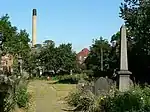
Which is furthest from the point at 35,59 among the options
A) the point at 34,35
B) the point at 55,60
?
the point at 34,35

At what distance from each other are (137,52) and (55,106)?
2312cm

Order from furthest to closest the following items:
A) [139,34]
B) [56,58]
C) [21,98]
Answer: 1. [56,58]
2. [139,34]
3. [21,98]

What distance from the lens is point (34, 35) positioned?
8350 cm

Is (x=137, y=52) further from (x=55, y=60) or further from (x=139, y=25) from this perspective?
(x=55, y=60)

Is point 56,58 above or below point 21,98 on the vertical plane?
above

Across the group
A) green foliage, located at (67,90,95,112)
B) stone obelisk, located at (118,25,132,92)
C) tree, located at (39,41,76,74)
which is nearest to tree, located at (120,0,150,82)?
stone obelisk, located at (118,25,132,92)

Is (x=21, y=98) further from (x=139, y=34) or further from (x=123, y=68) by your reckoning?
(x=139, y=34)

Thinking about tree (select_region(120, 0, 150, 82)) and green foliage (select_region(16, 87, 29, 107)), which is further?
tree (select_region(120, 0, 150, 82))

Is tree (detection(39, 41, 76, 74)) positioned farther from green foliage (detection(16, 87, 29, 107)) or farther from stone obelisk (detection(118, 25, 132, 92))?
green foliage (detection(16, 87, 29, 107))

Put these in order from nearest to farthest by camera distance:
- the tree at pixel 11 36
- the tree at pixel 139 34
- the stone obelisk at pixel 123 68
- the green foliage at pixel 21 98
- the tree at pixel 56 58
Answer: the green foliage at pixel 21 98 < the stone obelisk at pixel 123 68 < the tree at pixel 139 34 < the tree at pixel 11 36 < the tree at pixel 56 58

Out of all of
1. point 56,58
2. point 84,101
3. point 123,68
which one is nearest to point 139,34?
point 123,68

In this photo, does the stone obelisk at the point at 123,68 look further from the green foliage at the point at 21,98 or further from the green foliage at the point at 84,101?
the green foliage at the point at 21,98

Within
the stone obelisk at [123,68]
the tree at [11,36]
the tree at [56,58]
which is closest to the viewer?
the stone obelisk at [123,68]

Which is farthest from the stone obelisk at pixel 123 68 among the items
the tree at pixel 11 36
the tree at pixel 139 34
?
the tree at pixel 11 36
